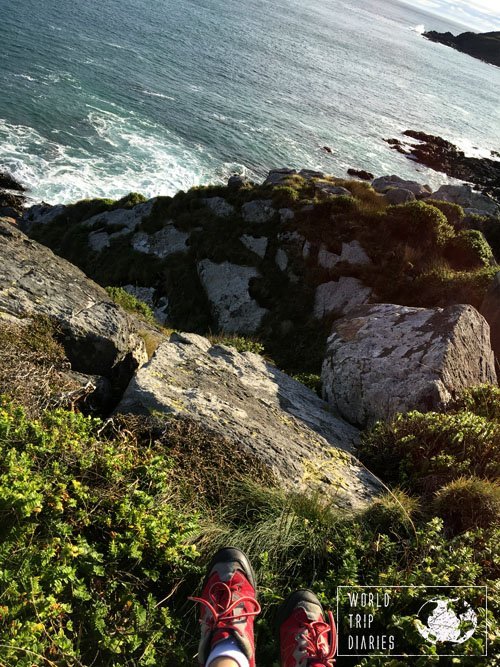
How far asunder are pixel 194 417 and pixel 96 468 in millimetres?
2102

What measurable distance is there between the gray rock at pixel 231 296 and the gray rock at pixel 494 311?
9834mm

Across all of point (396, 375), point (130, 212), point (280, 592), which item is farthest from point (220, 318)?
point (280, 592)

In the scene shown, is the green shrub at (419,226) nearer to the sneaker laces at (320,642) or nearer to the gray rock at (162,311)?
the gray rock at (162,311)

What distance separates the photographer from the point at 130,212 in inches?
1347

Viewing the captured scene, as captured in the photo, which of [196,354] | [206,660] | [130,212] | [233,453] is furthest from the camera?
[130,212]

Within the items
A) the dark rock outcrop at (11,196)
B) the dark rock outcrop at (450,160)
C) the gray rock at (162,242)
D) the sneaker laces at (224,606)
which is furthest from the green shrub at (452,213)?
the dark rock outcrop at (450,160)

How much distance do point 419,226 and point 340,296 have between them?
592 centimetres

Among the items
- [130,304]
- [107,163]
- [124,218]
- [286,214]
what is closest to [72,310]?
[130,304]

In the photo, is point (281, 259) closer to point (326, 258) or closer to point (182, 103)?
point (326, 258)

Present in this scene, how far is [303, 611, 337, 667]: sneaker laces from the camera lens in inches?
161

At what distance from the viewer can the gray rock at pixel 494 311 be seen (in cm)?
1462

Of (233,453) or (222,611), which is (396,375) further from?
(222,611)

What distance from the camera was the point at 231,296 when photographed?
2334 cm

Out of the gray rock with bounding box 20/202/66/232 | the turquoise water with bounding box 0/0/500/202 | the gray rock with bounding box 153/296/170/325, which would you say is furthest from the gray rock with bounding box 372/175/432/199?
the gray rock with bounding box 20/202/66/232
